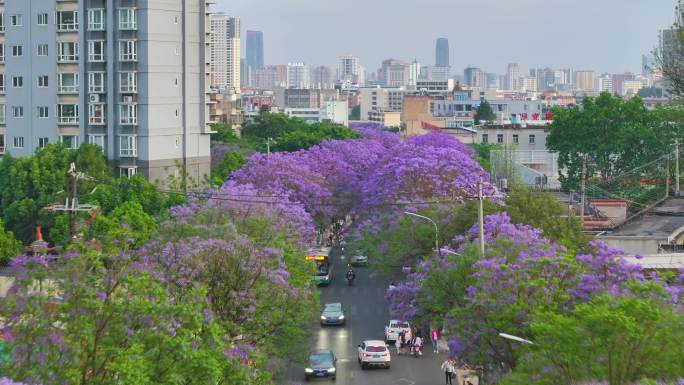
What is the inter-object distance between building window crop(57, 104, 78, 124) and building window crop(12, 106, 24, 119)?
2.02 meters

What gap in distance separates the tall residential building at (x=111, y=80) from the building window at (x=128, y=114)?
0.05 metres

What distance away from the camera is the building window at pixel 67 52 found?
65188 millimetres

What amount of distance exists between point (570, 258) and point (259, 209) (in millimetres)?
24271

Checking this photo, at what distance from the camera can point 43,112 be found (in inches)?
2586

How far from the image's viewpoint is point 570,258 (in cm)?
2941

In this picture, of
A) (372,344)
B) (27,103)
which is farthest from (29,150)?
(372,344)

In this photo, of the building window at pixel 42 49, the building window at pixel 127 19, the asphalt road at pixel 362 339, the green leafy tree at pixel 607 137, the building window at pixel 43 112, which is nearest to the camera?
the asphalt road at pixel 362 339

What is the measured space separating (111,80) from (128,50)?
170 centimetres

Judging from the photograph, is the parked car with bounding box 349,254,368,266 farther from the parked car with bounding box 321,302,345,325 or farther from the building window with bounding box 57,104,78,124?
the parked car with bounding box 321,302,345,325

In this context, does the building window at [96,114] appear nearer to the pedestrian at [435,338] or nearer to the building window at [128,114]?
the building window at [128,114]

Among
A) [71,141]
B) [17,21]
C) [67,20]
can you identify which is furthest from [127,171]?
[17,21]

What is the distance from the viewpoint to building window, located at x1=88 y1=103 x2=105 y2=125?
6450 centimetres

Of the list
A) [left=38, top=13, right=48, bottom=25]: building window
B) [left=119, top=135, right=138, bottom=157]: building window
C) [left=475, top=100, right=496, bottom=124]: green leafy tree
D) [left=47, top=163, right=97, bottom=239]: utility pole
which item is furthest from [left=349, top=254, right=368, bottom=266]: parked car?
[left=475, top=100, right=496, bottom=124]: green leafy tree

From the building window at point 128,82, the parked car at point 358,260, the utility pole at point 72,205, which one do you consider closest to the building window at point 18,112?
the building window at point 128,82
